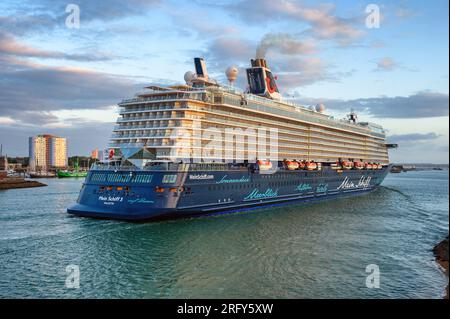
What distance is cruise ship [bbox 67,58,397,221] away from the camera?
29.1 meters

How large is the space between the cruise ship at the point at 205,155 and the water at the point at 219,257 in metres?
1.48

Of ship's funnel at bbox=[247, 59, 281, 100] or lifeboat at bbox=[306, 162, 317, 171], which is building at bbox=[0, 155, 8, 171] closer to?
ship's funnel at bbox=[247, 59, 281, 100]

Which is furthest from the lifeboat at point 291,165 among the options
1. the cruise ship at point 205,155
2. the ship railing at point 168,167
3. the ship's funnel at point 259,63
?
the ship's funnel at point 259,63

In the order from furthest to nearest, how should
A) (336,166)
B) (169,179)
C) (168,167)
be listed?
(336,166), (168,167), (169,179)

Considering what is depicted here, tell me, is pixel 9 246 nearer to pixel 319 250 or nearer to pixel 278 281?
pixel 278 281

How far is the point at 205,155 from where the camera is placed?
3306 centimetres

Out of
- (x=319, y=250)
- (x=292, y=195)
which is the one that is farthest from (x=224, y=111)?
(x=319, y=250)

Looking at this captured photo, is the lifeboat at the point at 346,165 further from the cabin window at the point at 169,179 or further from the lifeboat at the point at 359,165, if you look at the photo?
the cabin window at the point at 169,179

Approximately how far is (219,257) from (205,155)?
13536 millimetres

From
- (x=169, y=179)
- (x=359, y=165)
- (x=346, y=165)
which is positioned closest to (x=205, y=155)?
(x=169, y=179)

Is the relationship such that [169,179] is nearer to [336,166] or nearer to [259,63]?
[259,63]

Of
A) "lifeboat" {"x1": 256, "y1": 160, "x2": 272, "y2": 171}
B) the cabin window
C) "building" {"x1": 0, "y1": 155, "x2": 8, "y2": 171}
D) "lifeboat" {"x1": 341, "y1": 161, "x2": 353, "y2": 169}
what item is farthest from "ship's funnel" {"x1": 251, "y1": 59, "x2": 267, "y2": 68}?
"building" {"x1": 0, "y1": 155, "x2": 8, "y2": 171}

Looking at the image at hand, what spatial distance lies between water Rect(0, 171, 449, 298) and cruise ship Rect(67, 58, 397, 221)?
148 cm

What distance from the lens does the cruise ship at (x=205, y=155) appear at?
29.1 m
